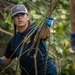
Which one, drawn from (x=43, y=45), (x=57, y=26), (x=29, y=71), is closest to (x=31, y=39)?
(x=43, y=45)

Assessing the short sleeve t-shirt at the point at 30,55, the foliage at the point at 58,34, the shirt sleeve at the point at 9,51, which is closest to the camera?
the short sleeve t-shirt at the point at 30,55

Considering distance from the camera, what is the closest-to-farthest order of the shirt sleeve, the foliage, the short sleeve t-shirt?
the short sleeve t-shirt < the shirt sleeve < the foliage

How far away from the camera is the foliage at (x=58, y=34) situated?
304cm

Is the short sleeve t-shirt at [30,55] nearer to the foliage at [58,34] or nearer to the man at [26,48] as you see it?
the man at [26,48]

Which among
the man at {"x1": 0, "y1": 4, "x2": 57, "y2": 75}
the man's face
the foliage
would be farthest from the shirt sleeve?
the foliage

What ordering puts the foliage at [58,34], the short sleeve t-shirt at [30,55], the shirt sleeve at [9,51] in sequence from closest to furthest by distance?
the short sleeve t-shirt at [30,55]
the shirt sleeve at [9,51]
the foliage at [58,34]

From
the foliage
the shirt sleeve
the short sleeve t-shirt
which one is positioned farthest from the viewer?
the foliage

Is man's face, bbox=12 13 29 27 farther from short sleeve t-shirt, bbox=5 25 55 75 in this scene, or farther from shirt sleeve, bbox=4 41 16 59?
shirt sleeve, bbox=4 41 16 59

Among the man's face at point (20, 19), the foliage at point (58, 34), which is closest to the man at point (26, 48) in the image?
the man's face at point (20, 19)

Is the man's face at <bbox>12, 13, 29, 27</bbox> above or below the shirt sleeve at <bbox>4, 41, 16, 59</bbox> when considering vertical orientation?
above

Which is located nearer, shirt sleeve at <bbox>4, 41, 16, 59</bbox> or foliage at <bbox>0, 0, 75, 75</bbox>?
shirt sleeve at <bbox>4, 41, 16, 59</bbox>

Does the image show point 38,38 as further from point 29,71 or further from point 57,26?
point 57,26

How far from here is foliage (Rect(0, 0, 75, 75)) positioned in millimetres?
3035

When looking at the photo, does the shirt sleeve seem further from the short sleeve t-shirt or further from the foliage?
the foliage
